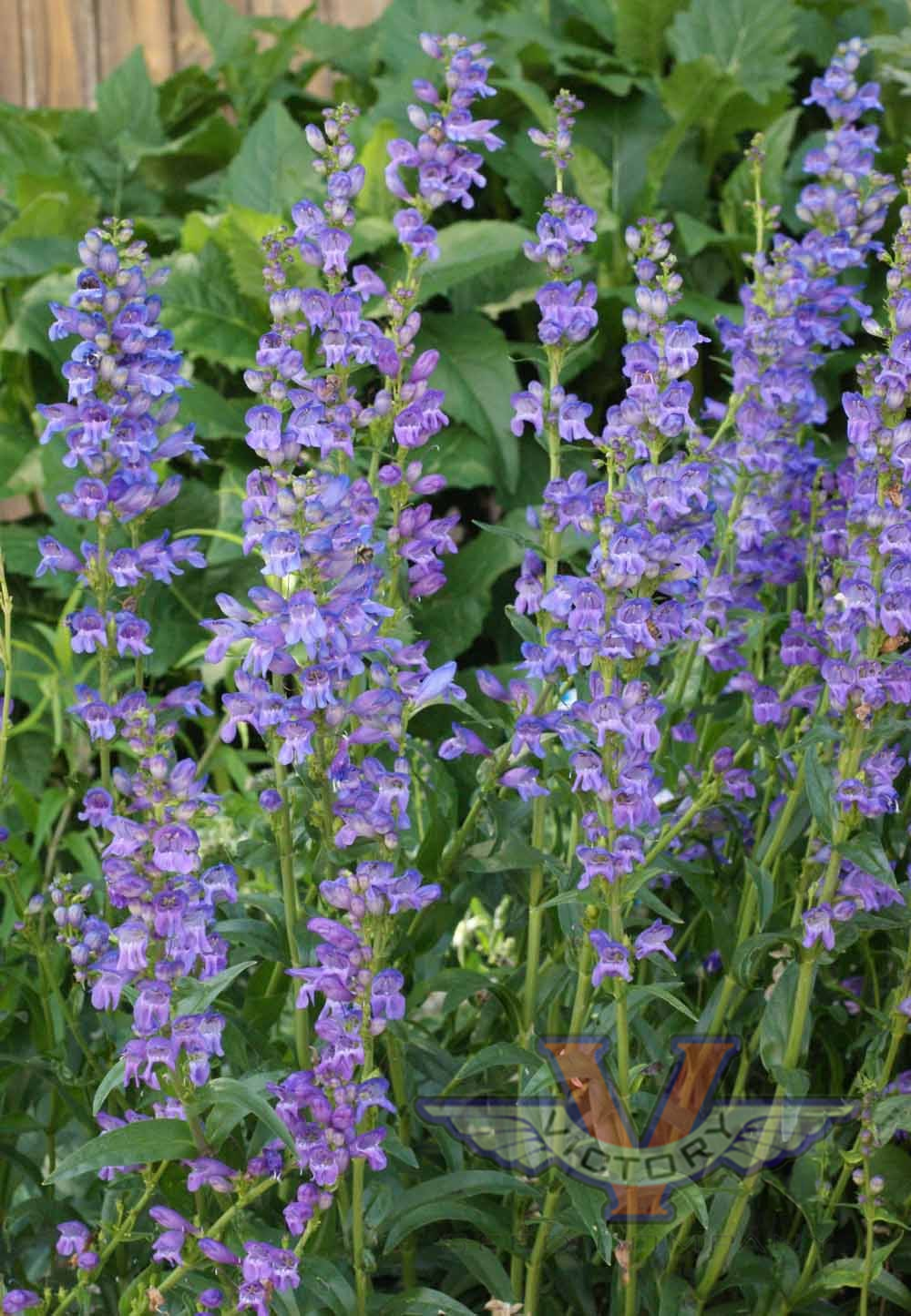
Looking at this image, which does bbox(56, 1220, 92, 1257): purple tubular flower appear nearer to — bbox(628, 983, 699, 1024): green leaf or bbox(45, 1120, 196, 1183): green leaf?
bbox(45, 1120, 196, 1183): green leaf

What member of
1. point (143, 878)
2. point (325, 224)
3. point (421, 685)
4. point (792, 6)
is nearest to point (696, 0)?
point (792, 6)

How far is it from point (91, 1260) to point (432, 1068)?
46cm

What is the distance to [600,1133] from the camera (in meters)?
1.71

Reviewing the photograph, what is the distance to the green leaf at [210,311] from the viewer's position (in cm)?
411

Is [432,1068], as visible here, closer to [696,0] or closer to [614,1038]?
[614,1038]

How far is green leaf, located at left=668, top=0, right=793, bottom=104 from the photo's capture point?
4.50 m

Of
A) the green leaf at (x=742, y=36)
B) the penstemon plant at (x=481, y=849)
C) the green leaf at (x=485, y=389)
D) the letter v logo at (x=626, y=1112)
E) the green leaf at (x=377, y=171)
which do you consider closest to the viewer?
the penstemon plant at (x=481, y=849)

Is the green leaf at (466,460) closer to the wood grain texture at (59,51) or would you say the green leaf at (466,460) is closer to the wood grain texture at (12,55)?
the wood grain texture at (59,51)

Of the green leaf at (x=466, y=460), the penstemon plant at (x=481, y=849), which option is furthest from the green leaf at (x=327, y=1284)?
the green leaf at (x=466, y=460)

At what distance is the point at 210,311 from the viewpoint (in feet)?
13.7

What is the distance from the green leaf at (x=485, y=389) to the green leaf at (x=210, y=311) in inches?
20.1

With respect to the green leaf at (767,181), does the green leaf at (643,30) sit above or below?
above

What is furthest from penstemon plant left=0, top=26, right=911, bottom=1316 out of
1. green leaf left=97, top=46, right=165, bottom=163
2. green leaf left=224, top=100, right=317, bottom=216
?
green leaf left=97, top=46, right=165, bottom=163

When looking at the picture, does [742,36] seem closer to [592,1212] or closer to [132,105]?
[132,105]
